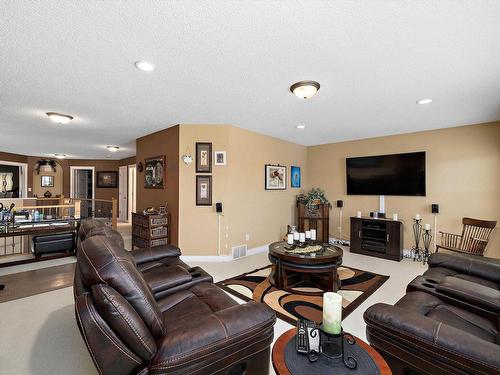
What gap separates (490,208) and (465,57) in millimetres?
3261

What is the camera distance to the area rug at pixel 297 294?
98.7 inches

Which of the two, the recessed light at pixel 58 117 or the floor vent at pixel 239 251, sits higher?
the recessed light at pixel 58 117

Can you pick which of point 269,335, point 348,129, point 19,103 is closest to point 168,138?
point 19,103

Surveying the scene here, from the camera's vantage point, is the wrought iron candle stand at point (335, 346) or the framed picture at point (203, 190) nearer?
the wrought iron candle stand at point (335, 346)

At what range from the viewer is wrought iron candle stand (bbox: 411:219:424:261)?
449 cm

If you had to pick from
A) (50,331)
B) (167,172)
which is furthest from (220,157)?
(50,331)

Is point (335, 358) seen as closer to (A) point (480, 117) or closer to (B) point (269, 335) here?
(B) point (269, 335)

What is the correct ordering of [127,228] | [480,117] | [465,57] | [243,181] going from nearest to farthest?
[465,57], [480,117], [243,181], [127,228]

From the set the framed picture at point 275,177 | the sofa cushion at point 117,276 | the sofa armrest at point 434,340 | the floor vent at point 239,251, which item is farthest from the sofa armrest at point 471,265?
the framed picture at point 275,177

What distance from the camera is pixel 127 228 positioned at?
7.41m

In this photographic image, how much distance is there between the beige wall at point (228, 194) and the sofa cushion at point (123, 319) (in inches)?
127

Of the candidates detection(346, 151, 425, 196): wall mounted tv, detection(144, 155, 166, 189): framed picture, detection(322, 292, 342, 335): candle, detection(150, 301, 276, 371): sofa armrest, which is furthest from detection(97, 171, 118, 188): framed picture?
detection(322, 292, 342, 335): candle

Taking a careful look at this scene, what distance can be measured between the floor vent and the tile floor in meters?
0.79

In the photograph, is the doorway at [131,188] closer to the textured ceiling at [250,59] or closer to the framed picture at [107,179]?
the framed picture at [107,179]
